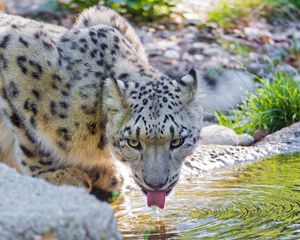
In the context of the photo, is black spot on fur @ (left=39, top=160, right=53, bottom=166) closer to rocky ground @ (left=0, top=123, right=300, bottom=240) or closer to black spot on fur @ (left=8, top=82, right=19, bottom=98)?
black spot on fur @ (left=8, top=82, right=19, bottom=98)

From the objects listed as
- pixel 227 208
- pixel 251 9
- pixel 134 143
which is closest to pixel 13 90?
pixel 134 143

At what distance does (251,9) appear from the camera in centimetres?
1438

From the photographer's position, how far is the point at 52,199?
4.49 metres

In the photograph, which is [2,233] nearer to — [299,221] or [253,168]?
[299,221]

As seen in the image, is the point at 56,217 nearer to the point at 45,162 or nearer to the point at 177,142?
the point at 177,142

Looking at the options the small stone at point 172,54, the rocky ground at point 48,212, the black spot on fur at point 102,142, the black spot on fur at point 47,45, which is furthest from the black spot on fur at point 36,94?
the small stone at point 172,54

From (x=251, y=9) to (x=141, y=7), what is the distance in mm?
2143

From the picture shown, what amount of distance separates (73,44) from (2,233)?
3401mm

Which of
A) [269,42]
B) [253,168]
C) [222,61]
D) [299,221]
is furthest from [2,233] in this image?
[269,42]

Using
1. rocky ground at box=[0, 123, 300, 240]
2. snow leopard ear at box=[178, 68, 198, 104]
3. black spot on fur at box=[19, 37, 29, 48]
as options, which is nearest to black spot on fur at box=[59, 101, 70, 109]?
black spot on fur at box=[19, 37, 29, 48]

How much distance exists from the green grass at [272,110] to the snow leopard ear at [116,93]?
144 inches

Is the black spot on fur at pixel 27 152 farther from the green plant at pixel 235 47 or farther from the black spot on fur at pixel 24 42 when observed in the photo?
the green plant at pixel 235 47

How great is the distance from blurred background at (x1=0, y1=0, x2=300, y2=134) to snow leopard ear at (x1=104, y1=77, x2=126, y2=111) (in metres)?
4.26

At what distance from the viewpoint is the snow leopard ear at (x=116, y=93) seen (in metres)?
6.64
